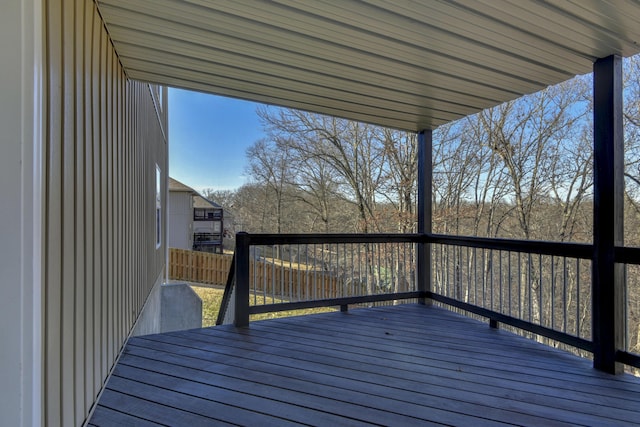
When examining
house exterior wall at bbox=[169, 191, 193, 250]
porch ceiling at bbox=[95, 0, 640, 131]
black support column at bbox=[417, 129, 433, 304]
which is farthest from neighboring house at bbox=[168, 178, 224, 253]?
porch ceiling at bbox=[95, 0, 640, 131]

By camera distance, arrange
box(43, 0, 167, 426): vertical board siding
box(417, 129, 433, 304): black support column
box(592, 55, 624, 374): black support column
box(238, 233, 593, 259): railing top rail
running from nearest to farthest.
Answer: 1. box(43, 0, 167, 426): vertical board siding
2. box(592, 55, 624, 374): black support column
3. box(238, 233, 593, 259): railing top rail
4. box(417, 129, 433, 304): black support column

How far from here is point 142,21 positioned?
2014 millimetres

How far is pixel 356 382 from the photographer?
2205 mm

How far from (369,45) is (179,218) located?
611 inches

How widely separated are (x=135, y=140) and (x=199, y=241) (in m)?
15.9

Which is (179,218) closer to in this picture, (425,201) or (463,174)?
(463,174)

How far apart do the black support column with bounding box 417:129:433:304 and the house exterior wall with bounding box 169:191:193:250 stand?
14.0m

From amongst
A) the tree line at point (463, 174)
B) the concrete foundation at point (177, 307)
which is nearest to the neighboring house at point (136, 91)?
the concrete foundation at point (177, 307)

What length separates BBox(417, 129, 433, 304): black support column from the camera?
414cm

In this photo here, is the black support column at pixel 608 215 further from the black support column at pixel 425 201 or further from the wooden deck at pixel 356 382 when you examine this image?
the black support column at pixel 425 201
